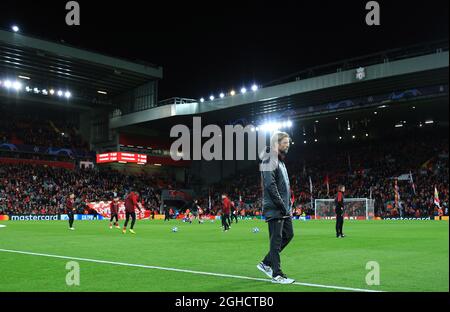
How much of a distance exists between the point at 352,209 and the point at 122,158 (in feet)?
98.7

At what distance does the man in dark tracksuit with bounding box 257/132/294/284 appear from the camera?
7.94 m

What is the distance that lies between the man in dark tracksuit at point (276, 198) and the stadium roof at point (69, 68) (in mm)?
44980

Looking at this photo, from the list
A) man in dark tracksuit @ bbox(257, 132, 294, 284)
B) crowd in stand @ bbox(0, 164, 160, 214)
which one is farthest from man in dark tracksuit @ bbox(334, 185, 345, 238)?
crowd in stand @ bbox(0, 164, 160, 214)

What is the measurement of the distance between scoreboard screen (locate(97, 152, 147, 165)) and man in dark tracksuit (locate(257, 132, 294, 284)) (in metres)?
57.5

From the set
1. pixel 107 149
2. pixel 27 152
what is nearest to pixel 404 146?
pixel 107 149

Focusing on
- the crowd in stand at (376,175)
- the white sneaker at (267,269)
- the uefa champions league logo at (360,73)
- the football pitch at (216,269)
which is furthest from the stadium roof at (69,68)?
the white sneaker at (267,269)

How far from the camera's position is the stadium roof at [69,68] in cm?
4903

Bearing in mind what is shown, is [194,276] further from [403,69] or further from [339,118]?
[339,118]

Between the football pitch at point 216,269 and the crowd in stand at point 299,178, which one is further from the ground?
the crowd in stand at point 299,178

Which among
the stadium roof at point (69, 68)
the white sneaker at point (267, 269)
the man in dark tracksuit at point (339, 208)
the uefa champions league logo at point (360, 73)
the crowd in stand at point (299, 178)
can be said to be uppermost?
the stadium roof at point (69, 68)

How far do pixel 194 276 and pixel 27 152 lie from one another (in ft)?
187

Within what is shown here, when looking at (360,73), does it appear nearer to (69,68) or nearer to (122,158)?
(69,68)

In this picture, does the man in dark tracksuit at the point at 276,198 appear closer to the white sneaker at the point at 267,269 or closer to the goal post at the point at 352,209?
the white sneaker at the point at 267,269

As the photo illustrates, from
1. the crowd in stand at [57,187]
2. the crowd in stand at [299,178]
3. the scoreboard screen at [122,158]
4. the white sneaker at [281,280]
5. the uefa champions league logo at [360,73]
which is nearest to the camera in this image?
the white sneaker at [281,280]
